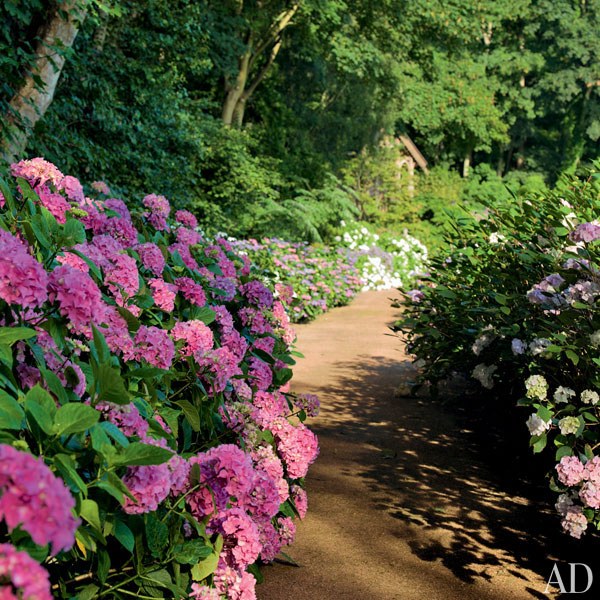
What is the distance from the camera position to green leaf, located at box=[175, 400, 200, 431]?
263 cm

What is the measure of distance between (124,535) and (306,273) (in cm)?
1270

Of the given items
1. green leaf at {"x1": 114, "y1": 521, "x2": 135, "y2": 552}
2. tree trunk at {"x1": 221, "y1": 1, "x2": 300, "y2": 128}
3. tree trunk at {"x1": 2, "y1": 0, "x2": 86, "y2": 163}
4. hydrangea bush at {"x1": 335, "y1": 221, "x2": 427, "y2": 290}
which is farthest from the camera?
hydrangea bush at {"x1": 335, "y1": 221, "x2": 427, "y2": 290}

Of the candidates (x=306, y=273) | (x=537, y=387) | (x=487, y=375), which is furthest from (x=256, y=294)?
(x=306, y=273)

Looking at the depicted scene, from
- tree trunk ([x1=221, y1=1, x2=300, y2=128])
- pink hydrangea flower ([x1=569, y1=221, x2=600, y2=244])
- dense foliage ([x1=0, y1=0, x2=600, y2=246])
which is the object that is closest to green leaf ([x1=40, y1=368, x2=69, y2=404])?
pink hydrangea flower ([x1=569, y1=221, x2=600, y2=244])

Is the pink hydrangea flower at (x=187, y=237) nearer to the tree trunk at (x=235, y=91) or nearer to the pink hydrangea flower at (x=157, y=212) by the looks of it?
the pink hydrangea flower at (x=157, y=212)

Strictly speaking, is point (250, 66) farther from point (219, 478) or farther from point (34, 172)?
point (219, 478)

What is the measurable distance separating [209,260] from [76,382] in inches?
76.4

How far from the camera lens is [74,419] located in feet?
5.23

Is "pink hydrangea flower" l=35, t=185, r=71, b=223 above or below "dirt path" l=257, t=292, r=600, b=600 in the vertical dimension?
above

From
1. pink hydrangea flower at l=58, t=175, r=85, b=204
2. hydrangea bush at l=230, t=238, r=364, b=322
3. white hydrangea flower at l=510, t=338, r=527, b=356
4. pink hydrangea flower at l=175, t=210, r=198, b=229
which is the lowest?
hydrangea bush at l=230, t=238, r=364, b=322

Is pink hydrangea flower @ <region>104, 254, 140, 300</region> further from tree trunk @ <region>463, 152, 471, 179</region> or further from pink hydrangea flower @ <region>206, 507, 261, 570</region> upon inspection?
tree trunk @ <region>463, 152, 471, 179</region>

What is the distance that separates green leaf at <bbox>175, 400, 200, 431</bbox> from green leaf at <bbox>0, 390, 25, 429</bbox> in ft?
3.24

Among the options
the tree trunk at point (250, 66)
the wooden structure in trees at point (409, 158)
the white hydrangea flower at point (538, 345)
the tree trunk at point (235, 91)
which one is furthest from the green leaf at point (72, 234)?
the wooden structure in trees at point (409, 158)

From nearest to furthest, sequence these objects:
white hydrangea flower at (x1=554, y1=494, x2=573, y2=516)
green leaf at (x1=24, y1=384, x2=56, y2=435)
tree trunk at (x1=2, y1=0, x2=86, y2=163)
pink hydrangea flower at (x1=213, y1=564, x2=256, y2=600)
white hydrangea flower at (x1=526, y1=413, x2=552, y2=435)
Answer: green leaf at (x1=24, y1=384, x2=56, y2=435) → pink hydrangea flower at (x1=213, y1=564, x2=256, y2=600) → white hydrangea flower at (x1=554, y1=494, x2=573, y2=516) → white hydrangea flower at (x1=526, y1=413, x2=552, y2=435) → tree trunk at (x1=2, y1=0, x2=86, y2=163)
